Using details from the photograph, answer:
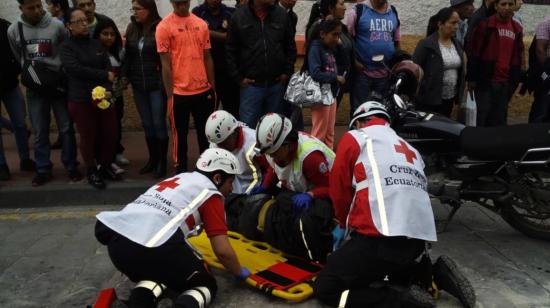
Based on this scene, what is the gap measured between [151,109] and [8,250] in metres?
2.18

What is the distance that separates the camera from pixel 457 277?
351 cm

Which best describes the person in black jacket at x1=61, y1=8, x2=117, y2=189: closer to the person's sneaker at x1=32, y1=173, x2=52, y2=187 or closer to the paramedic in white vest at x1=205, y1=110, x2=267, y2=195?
the person's sneaker at x1=32, y1=173, x2=52, y2=187

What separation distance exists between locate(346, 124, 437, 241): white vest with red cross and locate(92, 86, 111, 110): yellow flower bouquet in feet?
10.1

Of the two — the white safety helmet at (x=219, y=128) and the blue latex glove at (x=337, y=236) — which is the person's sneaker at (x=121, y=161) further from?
the blue latex glove at (x=337, y=236)

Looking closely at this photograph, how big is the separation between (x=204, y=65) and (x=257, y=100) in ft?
2.11

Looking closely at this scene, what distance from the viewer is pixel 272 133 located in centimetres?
409

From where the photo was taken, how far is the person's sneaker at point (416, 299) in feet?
11.0

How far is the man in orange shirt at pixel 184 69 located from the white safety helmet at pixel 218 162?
2214 millimetres

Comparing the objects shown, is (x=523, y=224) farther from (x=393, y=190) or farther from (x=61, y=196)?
(x=61, y=196)

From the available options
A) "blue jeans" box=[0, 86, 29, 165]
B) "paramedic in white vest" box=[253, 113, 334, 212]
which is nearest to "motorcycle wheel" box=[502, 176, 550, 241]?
"paramedic in white vest" box=[253, 113, 334, 212]

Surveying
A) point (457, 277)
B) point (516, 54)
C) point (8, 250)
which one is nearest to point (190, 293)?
point (457, 277)

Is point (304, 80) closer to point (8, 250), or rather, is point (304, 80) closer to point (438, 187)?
point (438, 187)

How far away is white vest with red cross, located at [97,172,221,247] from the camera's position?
3.37 m

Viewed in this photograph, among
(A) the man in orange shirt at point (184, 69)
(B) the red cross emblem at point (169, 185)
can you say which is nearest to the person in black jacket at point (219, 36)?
(A) the man in orange shirt at point (184, 69)
